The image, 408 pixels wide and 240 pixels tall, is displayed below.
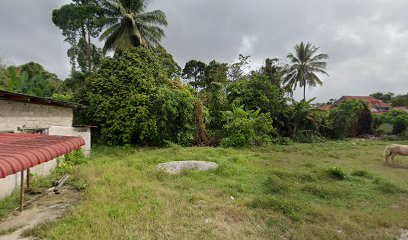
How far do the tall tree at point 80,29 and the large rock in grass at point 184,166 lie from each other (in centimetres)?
1864

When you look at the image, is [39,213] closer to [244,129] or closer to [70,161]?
[70,161]

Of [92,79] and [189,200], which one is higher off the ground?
[92,79]

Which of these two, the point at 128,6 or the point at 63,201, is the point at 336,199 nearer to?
the point at 63,201

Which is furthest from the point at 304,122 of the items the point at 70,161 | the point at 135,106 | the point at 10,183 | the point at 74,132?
the point at 10,183

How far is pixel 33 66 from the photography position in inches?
907

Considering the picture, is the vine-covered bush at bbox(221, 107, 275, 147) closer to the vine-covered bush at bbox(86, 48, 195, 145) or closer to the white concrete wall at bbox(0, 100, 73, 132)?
the vine-covered bush at bbox(86, 48, 195, 145)

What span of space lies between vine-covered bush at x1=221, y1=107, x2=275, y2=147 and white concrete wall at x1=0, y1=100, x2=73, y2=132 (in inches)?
286

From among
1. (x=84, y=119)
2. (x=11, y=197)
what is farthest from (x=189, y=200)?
(x=84, y=119)

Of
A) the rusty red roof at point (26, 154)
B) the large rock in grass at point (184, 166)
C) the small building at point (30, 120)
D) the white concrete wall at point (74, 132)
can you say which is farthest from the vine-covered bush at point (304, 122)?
the rusty red roof at point (26, 154)

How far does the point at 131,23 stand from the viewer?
57.2ft

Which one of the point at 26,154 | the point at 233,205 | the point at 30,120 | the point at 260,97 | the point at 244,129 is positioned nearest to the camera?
the point at 26,154

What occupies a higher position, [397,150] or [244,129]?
[244,129]

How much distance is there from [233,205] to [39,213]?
11.5 ft

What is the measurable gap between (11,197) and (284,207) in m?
5.47
